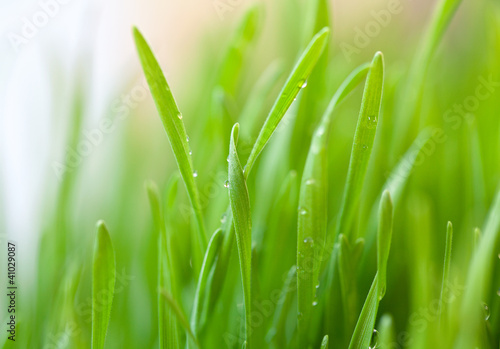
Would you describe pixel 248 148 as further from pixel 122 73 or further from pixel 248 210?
pixel 122 73

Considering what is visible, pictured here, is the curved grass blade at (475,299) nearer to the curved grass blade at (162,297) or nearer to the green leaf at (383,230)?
the green leaf at (383,230)

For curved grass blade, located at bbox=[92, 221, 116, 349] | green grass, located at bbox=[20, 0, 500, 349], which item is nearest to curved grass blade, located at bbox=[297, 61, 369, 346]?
green grass, located at bbox=[20, 0, 500, 349]

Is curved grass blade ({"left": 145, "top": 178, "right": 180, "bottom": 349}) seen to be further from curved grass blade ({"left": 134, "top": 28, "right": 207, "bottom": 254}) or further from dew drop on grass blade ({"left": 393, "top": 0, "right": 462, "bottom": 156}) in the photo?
dew drop on grass blade ({"left": 393, "top": 0, "right": 462, "bottom": 156})

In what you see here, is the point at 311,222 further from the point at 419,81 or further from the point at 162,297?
the point at 419,81

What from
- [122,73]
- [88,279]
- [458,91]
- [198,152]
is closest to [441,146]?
[458,91]

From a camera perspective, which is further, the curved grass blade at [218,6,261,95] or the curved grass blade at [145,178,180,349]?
the curved grass blade at [218,6,261,95]

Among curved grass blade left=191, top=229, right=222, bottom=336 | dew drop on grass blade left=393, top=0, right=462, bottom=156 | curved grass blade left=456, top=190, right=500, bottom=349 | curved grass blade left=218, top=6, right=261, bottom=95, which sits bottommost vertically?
curved grass blade left=456, top=190, right=500, bottom=349

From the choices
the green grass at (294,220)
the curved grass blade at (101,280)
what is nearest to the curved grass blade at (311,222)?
the green grass at (294,220)

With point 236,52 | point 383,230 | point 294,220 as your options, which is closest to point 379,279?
point 383,230
